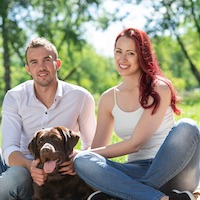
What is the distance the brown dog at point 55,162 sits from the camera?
4.01 m

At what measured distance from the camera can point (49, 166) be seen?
401 cm

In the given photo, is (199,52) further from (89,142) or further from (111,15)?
(89,142)

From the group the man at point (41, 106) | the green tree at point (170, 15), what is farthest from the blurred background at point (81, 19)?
the man at point (41, 106)

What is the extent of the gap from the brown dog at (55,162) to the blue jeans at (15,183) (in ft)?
0.44

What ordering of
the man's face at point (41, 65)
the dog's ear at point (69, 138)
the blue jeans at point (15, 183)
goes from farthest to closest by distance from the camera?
the man's face at point (41, 65), the blue jeans at point (15, 183), the dog's ear at point (69, 138)

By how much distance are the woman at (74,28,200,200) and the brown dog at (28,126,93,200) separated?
20cm

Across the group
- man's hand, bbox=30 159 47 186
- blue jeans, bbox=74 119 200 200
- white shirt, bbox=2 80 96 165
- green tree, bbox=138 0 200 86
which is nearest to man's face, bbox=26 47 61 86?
white shirt, bbox=2 80 96 165

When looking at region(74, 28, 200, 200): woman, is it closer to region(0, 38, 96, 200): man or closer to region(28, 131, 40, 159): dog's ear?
region(0, 38, 96, 200): man

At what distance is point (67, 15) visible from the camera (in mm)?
26953

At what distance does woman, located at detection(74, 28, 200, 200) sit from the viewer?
3898 millimetres

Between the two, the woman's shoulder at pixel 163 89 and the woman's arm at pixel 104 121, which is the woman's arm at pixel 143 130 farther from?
the woman's arm at pixel 104 121

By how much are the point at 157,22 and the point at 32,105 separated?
20.9 m

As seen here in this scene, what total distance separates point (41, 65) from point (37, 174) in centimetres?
118

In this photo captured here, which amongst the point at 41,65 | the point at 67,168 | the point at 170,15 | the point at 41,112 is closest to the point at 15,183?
the point at 67,168
